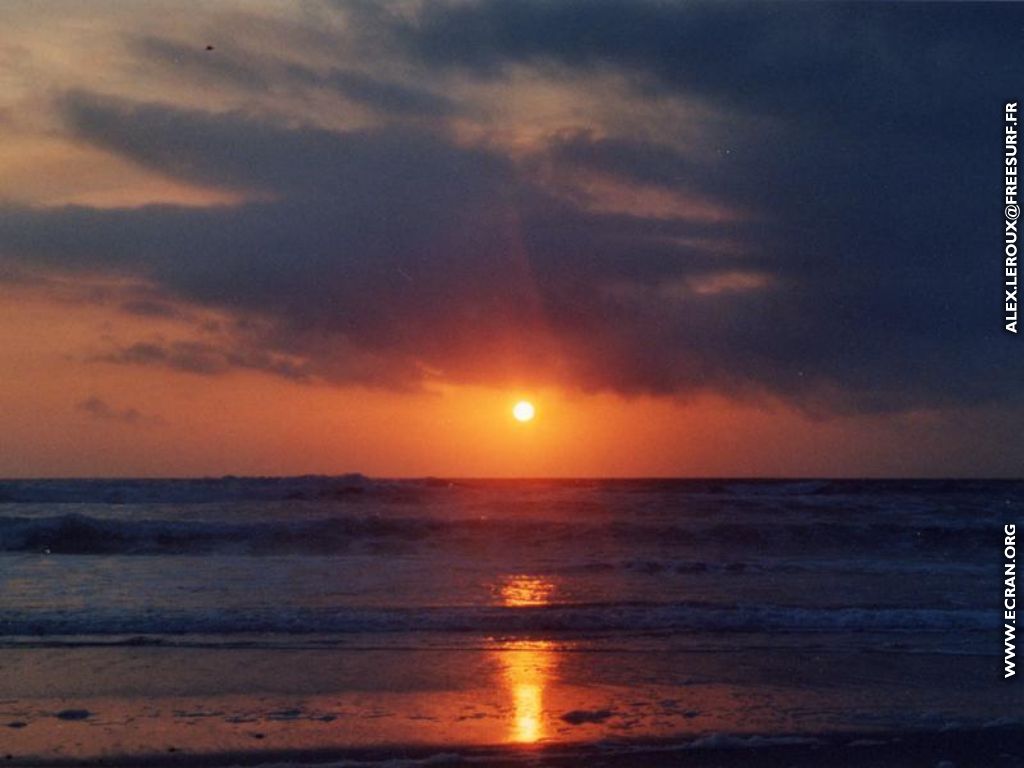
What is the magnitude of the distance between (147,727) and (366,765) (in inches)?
76.5

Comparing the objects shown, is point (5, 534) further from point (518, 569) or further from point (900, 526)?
point (900, 526)

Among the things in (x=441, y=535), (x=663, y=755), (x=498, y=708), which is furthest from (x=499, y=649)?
(x=441, y=535)

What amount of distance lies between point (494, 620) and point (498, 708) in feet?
13.6

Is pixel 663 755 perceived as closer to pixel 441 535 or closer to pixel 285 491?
pixel 441 535

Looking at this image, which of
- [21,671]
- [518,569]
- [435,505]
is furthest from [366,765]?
[435,505]

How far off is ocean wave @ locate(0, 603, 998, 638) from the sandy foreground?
48.2 inches

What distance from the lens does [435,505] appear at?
3209 centimetres

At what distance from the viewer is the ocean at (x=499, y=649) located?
736 cm

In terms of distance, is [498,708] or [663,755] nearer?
[663,755]

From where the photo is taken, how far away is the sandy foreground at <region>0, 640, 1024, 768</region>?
7.09m

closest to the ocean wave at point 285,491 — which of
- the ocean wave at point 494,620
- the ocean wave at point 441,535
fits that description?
the ocean wave at point 441,535

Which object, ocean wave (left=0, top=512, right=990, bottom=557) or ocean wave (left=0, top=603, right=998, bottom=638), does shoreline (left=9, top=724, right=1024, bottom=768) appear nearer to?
ocean wave (left=0, top=603, right=998, bottom=638)

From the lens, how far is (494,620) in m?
12.3

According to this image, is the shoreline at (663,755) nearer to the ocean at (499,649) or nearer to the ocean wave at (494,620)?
the ocean at (499,649)
